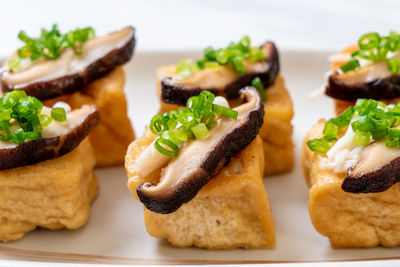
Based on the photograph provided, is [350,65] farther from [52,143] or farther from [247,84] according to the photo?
[52,143]

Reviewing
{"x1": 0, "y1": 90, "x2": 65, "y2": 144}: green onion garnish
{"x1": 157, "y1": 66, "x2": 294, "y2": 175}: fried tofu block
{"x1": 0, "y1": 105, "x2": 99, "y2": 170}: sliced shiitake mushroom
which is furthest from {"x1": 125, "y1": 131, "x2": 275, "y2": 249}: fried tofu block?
{"x1": 0, "y1": 90, "x2": 65, "y2": 144}: green onion garnish

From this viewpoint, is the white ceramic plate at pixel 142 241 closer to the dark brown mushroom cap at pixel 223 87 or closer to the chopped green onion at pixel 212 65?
the dark brown mushroom cap at pixel 223 87

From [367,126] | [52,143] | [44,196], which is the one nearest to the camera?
[367,126]

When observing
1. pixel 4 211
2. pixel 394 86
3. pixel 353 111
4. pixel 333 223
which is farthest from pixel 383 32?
pixel 4 211

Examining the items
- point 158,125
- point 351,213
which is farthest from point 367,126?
point 158,125

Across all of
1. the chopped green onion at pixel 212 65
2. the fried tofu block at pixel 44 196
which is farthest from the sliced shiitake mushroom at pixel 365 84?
the fried tofu block at pixel 44 196

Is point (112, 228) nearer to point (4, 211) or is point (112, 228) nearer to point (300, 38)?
point (4, 211)
